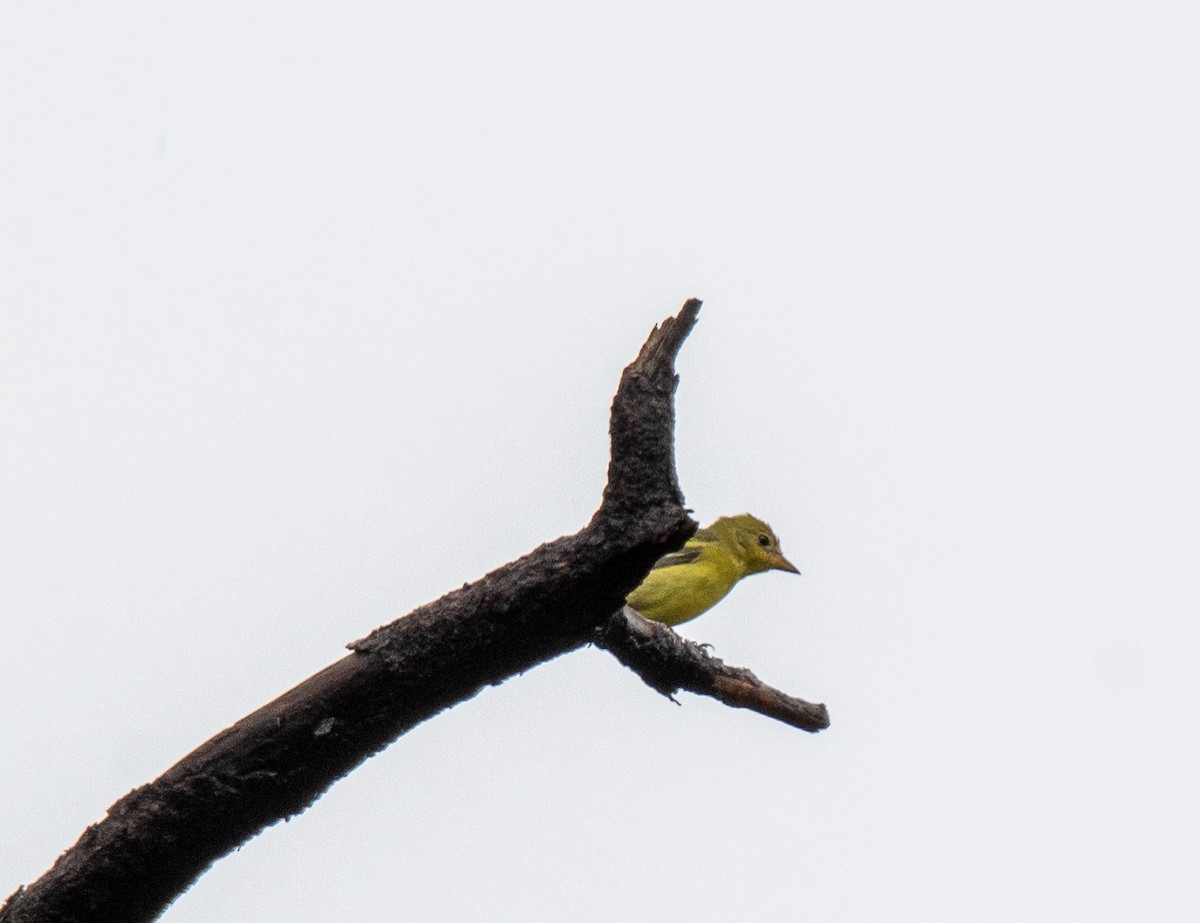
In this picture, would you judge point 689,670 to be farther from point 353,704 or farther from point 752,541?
point 752,541

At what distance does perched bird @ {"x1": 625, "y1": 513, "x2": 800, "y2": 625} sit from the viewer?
9.66 meters

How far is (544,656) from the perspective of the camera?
3.95 meters

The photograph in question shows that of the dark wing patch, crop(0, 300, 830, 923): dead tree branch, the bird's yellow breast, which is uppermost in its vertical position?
the dark wing patch

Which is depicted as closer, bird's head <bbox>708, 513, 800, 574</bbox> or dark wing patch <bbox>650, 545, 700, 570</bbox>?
dark wing patch <bbox>650, 545, 700, 570</bbox>

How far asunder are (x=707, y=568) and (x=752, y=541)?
2.66 feet

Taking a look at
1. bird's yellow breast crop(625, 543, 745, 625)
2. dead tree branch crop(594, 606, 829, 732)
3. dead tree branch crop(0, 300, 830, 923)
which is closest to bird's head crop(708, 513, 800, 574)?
bird's yellow breast crop(625, 543, 745, 625)

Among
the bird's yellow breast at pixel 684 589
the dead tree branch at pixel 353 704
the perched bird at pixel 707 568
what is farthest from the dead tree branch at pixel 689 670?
the bird's yellow breast at pixel 684 589

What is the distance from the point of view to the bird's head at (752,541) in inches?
415

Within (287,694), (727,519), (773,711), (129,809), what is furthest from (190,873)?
(727,519)

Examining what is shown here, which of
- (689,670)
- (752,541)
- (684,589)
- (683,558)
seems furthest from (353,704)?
(752,541)

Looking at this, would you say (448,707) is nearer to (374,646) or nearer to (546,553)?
(374,646)

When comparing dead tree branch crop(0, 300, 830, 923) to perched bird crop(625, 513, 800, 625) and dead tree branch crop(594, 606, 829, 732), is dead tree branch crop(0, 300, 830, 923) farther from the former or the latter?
perched bird crop(625, 513, 800, 625)

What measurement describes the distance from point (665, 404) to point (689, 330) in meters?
0.34

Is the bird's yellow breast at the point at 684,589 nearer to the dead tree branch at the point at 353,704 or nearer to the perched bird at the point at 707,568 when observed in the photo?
the perched bird at the point at 707,568
